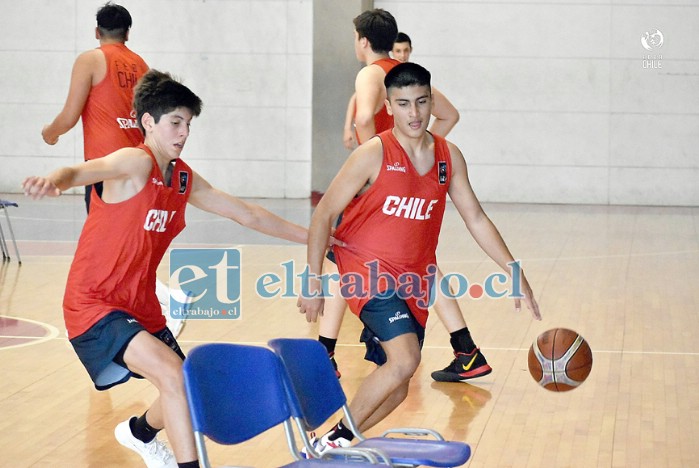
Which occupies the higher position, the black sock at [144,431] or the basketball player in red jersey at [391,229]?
the basketball player in red jersey at [391,229]

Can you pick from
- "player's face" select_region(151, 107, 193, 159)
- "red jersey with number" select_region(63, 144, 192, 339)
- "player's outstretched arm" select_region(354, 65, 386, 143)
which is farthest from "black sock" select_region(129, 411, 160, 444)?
"player's outstretched arm" select_region(354, 65, 386, 143)

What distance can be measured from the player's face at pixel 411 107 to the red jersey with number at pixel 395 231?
97mm

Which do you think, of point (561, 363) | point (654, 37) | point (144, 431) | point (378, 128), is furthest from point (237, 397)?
point (654, 37)

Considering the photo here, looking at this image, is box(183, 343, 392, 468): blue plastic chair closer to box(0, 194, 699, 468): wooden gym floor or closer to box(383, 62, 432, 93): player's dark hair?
box(0, 194, 699, 468): wooden gym floor

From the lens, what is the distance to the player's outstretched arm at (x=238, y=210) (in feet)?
15.2

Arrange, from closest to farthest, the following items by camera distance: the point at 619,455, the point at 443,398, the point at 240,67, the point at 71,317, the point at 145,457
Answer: the point at 71,317 → the point at 145,457 → the point at 619,455 → the point at 443,398 → the point at 240,67

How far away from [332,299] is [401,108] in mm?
1703

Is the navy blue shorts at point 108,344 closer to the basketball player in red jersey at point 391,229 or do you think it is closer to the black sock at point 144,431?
the black sock at point 144,431

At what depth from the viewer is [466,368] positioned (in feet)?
20.6

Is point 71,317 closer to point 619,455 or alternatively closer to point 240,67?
point 619,455

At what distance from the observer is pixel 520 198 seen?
629 inches

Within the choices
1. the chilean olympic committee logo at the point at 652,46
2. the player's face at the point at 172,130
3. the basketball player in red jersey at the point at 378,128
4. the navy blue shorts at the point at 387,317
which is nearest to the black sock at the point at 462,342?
the basketball player in red jersey at the point at 378,128

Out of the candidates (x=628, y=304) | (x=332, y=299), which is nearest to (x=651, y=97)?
(x=628, y=304)

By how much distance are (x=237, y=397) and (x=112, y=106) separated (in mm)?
3462
